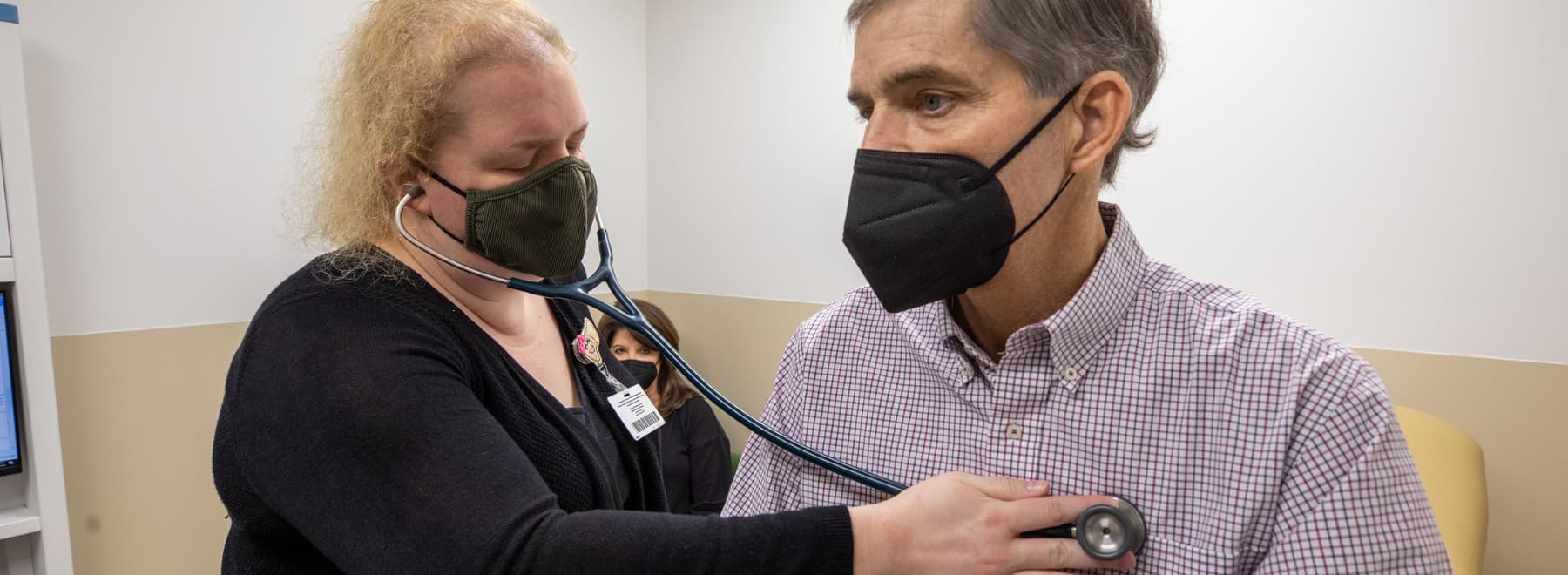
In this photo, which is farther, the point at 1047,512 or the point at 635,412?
the point at 635,412

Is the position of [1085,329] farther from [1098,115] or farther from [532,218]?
[532,218]

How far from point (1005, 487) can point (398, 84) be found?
0.91 metres

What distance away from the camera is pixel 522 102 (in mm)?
1171

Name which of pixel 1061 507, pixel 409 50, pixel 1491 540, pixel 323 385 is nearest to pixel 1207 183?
pixel 1491 540

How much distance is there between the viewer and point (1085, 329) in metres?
0.95

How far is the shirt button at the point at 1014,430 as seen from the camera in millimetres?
981

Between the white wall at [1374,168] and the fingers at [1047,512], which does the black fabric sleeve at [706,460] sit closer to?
the white wall at [1374,168]

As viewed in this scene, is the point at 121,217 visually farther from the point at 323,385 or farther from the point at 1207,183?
the point at 1207,183

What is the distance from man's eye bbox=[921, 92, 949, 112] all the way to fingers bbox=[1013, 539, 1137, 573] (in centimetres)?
44

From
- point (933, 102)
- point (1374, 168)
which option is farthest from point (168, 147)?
point (1374, 168)

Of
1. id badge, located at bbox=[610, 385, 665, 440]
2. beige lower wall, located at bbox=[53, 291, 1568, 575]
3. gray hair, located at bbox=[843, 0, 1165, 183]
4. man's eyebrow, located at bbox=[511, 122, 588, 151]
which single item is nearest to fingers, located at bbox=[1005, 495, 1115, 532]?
gray hair, located at bbox=[843, 0, 1165, 183]

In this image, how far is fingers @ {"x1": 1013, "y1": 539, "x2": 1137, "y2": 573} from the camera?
86cm

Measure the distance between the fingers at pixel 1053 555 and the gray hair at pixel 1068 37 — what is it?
44 centimetres

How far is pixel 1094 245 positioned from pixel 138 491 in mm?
2572
